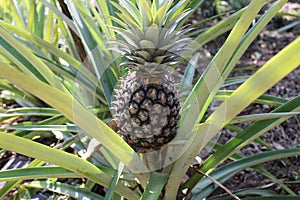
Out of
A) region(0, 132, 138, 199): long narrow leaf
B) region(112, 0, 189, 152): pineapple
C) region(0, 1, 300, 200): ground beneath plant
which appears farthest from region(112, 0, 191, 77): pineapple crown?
region(0, 1, 300, 200): ground beneath plant

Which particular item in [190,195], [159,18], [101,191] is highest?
[159,18]

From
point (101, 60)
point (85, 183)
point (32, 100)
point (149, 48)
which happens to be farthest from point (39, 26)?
point (149, 48)

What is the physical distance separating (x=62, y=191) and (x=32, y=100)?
0.66 metres

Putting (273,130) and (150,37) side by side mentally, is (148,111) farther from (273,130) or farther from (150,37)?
(273,130)

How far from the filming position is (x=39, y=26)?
1.68m

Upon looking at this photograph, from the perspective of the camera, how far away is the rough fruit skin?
868mm

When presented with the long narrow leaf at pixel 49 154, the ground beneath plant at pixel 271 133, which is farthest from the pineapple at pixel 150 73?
the ground beneath plant at pixel 271 133

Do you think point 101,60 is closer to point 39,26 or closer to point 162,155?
point 162,155

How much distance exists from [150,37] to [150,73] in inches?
3.2

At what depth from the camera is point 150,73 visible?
876 millimetres

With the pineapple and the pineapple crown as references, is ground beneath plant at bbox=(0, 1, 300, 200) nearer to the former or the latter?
the pineapple

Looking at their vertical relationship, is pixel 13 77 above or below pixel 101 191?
above

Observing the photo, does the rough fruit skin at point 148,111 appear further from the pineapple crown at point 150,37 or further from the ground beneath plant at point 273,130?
the ground beneath plant at point 273,130

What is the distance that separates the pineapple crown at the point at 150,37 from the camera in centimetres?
84
